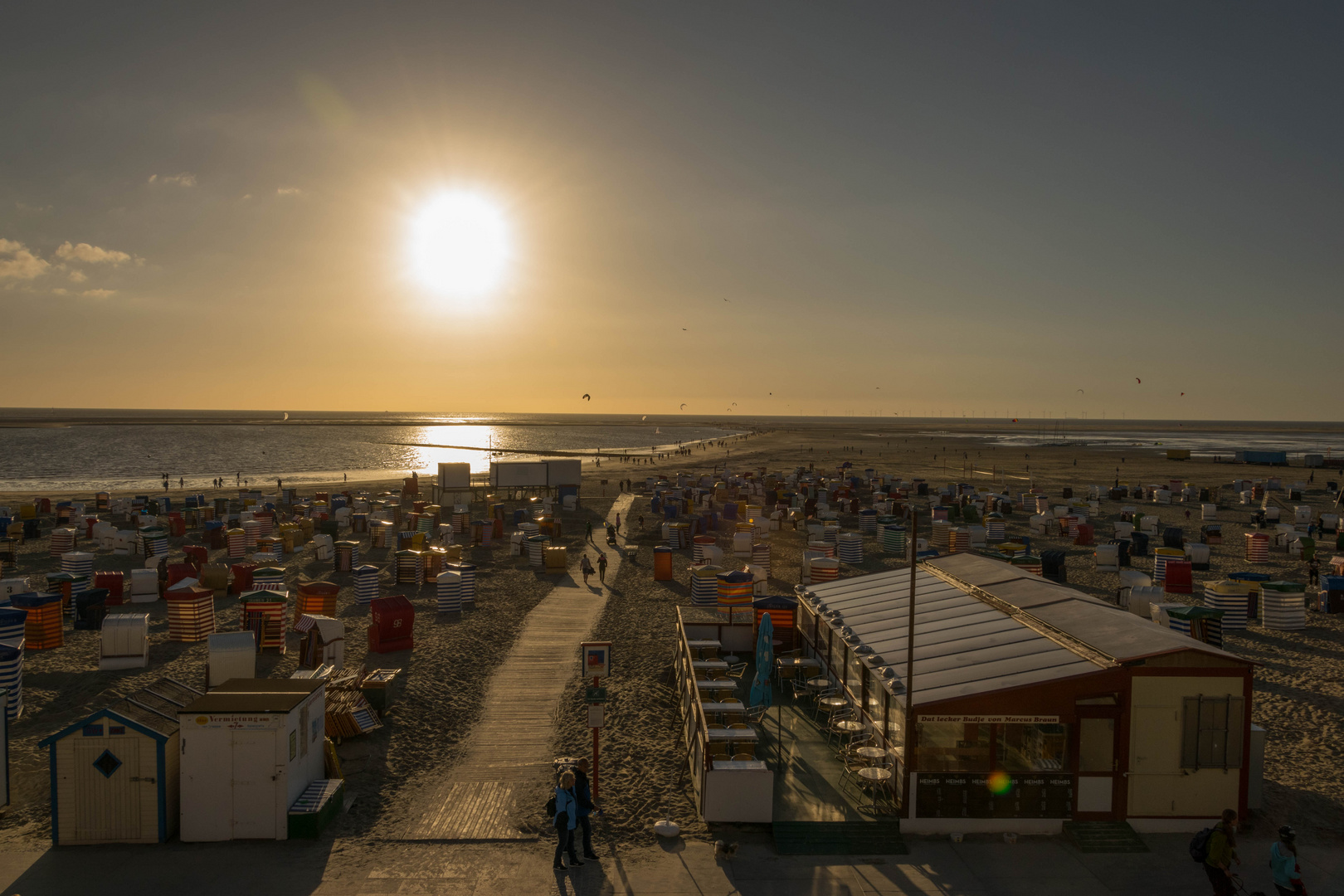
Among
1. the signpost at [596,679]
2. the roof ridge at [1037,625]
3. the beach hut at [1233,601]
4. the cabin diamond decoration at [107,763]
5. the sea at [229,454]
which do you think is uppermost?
the roof ridge at [1037,625]

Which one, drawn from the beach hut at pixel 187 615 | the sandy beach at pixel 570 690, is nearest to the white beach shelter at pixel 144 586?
the sandy beach at pixel 570 690

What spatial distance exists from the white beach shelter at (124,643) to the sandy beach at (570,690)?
0.36 meters

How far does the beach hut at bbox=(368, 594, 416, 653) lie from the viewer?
65.0 ft

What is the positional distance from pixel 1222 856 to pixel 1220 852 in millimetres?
51

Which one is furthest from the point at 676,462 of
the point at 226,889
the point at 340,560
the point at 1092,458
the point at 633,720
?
the point at 226,889

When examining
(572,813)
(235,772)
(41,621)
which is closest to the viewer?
(572,813)

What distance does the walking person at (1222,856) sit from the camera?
8.88m

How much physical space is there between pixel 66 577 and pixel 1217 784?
30006mm

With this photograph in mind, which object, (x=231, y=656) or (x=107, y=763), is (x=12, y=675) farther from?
(x=107, y=763)

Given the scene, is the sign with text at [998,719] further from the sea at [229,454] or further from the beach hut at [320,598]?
the sea at [229,454]

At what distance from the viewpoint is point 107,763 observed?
10242 mm

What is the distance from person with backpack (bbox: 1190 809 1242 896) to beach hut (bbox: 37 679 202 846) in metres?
13.4

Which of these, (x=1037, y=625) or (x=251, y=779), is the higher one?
(x=1037, y=625)

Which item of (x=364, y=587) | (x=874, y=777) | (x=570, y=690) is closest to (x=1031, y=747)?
(x=874, y=777)
